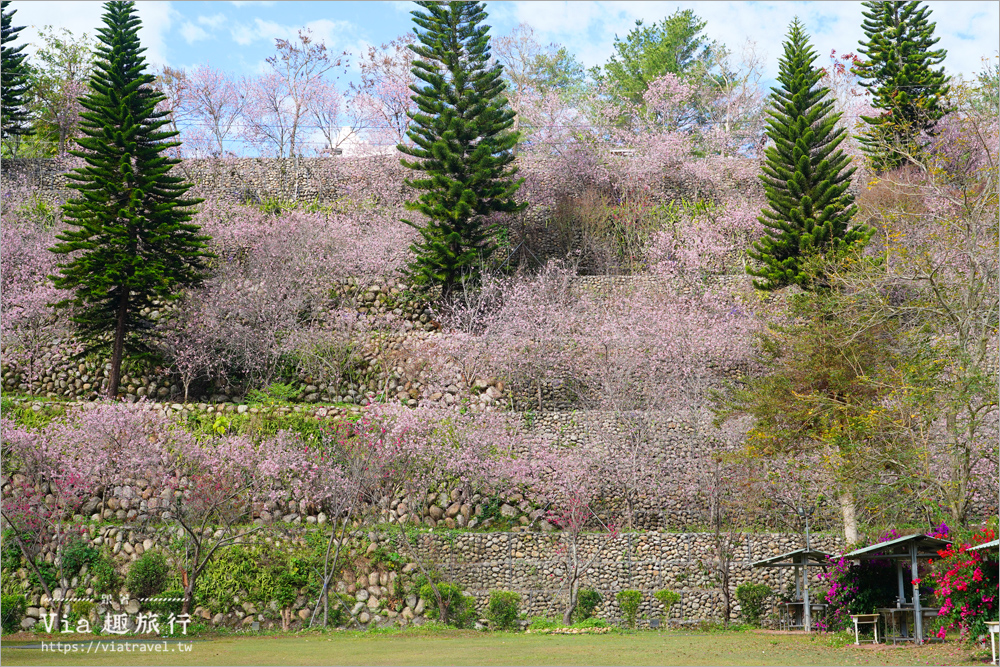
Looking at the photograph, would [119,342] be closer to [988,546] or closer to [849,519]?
[849,519]

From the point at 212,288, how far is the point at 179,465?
306 inches

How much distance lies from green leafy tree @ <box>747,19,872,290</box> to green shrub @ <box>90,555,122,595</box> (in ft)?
58.9

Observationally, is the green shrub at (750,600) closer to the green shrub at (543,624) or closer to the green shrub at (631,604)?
the green shrub at (631,604)

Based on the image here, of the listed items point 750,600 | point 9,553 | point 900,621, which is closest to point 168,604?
point 9,553

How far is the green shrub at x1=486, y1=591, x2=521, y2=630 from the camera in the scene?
17.2 m

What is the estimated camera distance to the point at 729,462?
62.4ft

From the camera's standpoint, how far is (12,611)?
1631 centimetres

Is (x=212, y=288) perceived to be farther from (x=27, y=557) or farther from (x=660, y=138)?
(x=660, y=138)

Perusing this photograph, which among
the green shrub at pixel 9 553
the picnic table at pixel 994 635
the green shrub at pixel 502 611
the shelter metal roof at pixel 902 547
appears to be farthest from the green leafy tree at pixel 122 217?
the picnic table at pixel 994 635

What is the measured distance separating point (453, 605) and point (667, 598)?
14.8 ft

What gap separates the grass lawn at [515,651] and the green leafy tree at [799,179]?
40.8ft

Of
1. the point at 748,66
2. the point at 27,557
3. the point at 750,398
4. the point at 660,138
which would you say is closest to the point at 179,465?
the point at 27,557

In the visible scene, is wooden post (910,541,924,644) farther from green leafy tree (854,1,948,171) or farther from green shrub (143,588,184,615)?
green leafy tree (854,1,948,171)

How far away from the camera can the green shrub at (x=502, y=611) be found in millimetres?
17234
